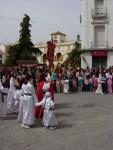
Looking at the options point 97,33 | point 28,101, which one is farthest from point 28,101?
point 97,33

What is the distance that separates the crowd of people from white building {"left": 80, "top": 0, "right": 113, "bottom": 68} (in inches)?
597

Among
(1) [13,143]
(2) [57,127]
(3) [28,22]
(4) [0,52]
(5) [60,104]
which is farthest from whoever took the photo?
(4) [0,52]

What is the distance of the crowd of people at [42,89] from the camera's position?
12.8m

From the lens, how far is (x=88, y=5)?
141 feet

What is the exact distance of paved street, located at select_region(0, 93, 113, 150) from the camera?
10.0 m

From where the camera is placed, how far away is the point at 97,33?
1684 inches

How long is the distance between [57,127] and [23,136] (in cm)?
165

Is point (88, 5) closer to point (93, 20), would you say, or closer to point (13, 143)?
point (93, 20)

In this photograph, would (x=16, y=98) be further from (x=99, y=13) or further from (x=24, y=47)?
(x=24, y=47)

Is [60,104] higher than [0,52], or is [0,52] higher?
[0,52]

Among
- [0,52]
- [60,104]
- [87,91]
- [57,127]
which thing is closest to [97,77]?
[87,91]

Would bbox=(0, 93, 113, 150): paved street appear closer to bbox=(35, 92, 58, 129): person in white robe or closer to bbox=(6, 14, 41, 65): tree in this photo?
bbox=(35, 92, 58, 129): person in white robe

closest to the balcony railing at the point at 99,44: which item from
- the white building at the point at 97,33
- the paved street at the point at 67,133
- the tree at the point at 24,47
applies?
the white building at the point at 97,33

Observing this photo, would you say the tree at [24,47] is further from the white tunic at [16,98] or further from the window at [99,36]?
the white tunic at [16,98]
